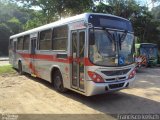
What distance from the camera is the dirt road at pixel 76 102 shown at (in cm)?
830

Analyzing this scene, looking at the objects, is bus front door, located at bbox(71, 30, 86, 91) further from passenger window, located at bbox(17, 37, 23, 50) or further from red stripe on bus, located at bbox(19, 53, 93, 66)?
passenger window, located at bbox(17, 37, 23, 50)

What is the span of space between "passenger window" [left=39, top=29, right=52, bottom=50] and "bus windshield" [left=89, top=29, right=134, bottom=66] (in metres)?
3.45

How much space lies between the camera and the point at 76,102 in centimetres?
946

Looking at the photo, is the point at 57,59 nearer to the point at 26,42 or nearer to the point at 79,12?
the point at 26,42

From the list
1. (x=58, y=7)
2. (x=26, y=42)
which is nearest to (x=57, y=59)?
(x=26, y=42)

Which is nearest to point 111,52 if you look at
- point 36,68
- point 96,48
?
point 96,48

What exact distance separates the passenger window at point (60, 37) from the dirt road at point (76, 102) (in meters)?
1.91

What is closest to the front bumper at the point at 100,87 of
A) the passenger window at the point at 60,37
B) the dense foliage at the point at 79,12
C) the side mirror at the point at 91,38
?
the side mirror at the point at 91,38

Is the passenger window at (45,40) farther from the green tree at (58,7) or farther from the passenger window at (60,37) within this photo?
the green tree at (58,7)

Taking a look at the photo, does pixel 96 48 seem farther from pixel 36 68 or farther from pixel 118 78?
A: pixel 36 68

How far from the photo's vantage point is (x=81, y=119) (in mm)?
7402

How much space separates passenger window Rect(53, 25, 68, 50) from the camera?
34.2ft

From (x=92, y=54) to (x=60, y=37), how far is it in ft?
8.24

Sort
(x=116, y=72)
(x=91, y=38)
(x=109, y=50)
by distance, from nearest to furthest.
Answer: (x=91, y=38), (x=109, y=50), (x=116, y=72)
